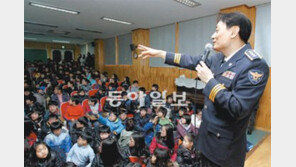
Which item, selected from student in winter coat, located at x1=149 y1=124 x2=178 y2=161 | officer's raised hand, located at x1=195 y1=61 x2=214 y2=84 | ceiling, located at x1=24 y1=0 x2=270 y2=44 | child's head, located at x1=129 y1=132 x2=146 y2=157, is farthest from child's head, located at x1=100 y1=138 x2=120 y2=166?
ceiling, located at x1=24 y1=0 x2=270 y2=44

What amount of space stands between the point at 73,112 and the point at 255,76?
13.1 feet

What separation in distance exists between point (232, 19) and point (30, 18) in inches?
270

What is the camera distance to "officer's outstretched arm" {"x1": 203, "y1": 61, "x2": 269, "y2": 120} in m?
0.77

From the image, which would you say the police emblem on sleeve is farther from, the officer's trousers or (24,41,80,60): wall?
(24,41,80,60): wall

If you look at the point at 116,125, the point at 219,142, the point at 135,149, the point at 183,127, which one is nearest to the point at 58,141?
the point at 116,125

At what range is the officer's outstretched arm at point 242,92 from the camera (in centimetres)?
77

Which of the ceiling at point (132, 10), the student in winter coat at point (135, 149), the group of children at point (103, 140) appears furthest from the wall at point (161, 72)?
the student in winter coat at point (135, 149)

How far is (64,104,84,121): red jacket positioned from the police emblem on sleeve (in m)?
3.92

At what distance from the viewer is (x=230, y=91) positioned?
2.79 feet

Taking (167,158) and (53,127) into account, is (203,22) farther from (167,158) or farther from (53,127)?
(53,127)

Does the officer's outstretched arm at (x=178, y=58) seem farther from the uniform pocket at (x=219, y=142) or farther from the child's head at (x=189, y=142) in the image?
the child's head at (x=189, y=142)

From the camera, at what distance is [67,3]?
169 inches

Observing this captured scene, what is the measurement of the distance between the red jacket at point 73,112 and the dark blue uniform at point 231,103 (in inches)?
142

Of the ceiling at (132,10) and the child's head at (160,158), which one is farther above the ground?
the ceiling at (132,10)
